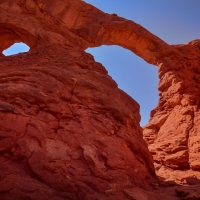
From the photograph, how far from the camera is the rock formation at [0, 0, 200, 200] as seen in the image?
11.9ft

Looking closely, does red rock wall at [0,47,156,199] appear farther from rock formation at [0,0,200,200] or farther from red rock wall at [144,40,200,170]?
red rock wall at [144,40,200,170]

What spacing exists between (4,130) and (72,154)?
122 cm

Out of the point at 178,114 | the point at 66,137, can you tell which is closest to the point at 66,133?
the point at 66,137

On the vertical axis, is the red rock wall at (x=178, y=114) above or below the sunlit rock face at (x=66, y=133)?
above

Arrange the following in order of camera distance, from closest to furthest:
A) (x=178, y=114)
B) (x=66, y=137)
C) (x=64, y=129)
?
(x=66, y=137)
(x=64, y=129)
(x=178, y=114)

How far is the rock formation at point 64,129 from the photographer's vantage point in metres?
3.62

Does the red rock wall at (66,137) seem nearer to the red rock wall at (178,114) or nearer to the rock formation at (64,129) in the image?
the rock formation at (64,129)

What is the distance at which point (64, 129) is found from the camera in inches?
180

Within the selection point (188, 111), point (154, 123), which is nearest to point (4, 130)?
point (188, 111)

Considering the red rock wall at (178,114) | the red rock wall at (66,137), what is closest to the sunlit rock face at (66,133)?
the red rock wall at (66,137)

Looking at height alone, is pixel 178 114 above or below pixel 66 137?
above

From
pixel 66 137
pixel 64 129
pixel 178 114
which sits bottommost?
pixel 66 137

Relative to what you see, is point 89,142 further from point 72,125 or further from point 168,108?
point 168,108

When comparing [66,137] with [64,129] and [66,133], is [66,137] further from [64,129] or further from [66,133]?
[64,129]
